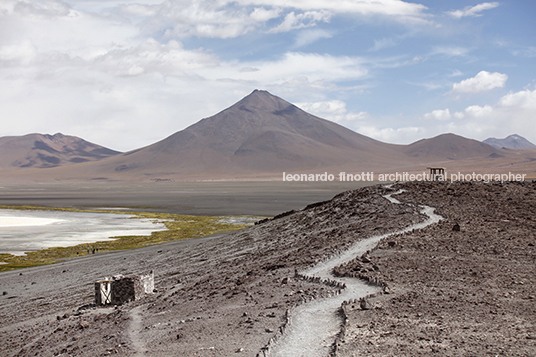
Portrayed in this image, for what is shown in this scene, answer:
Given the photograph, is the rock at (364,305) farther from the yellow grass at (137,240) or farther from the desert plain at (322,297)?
the yellow grass at (137,240)

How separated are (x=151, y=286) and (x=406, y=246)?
28.9 ft

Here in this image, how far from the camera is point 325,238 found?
23.3 m

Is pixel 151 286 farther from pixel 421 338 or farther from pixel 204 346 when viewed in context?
pixel 421 338

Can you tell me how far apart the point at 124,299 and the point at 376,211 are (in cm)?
1659

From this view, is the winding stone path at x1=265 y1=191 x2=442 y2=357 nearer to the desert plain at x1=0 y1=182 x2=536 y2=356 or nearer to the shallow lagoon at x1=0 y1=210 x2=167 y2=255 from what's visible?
the desert plain at x1=0 y1=182 x2=536 y2=356

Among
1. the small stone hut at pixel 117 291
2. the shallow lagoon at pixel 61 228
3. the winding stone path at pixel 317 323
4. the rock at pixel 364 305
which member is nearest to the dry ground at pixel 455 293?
the rock at pixel 364 305

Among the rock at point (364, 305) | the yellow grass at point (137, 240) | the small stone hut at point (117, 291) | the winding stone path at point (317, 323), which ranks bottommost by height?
the yellow grass at point (137, 240)

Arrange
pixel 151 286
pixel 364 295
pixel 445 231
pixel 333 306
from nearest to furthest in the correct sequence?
pixel 333 306, pixel 364 295, pixel 151 286, pixel 445 231

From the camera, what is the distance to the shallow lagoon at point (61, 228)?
117ft

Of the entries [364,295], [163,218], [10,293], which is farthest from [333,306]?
[163,218]

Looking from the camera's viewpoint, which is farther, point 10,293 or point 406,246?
point 10,293

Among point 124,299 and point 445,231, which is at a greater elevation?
point 445,231

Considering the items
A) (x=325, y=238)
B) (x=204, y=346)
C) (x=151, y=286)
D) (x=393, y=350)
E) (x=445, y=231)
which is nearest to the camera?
(x=393, y=350)

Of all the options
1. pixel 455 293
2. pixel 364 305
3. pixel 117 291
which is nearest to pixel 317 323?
pixel 364 305
